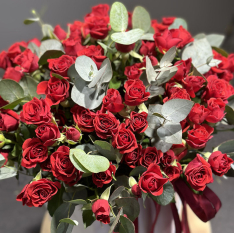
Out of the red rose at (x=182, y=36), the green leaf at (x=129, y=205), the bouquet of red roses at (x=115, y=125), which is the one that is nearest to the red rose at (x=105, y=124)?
the bouquet of red roses at (x=115, y=125)

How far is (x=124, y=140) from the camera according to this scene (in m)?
0.35

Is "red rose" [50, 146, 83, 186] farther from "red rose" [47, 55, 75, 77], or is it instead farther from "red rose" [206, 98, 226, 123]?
"red rose" [206, 98, 226, 123]

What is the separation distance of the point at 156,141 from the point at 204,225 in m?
0.40

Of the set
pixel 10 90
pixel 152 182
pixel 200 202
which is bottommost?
pixel 200 202

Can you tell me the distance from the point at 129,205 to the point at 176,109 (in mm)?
156

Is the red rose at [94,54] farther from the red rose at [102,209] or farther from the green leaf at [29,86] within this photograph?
the red rose at [102,209]

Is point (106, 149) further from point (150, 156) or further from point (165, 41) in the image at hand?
point (165, 41)

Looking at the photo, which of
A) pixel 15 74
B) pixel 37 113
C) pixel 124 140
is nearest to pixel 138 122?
pixel 124 140

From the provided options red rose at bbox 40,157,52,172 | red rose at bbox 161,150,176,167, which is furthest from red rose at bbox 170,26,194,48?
red rose at bbox 40,157,52,172

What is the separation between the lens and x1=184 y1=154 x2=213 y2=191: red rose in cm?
38

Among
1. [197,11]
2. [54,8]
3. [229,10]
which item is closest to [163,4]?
[197,11]

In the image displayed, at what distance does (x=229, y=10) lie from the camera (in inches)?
53.1

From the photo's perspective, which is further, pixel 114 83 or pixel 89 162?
pixel 114 83

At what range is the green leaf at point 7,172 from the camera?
1.39ft
